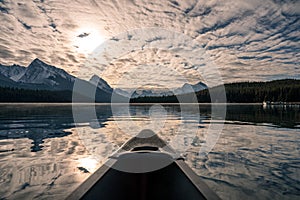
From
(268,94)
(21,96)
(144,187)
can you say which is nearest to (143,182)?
(144,187)

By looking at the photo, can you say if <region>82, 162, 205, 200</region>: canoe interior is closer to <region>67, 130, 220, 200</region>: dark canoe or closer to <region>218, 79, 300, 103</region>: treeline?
<region>67, 130, 220, 200</region>: dark canoe

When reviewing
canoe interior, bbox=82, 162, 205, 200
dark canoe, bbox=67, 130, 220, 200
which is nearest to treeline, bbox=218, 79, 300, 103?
dark canoe, bbox=67, 130, 220, 200

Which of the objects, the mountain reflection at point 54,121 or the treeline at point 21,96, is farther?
the treeline at point 21,96

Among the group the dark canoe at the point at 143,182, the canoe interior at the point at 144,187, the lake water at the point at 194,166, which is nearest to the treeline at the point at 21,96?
the lake water at the point at 194,166

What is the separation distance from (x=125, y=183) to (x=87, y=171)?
409 cm

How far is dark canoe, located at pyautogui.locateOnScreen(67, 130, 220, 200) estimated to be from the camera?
4672 millimetres

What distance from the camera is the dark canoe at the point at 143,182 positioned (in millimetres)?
4672

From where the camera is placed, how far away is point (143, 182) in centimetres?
525

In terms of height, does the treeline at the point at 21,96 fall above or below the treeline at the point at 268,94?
below

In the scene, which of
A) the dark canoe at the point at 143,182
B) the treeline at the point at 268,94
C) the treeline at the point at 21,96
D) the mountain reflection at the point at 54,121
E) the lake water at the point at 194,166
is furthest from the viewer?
the treeline at the point at 21,96

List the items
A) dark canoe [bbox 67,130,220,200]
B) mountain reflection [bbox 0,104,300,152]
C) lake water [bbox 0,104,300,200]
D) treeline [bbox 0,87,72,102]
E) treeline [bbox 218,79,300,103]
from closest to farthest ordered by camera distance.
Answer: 1. dark canoe [bbox 67,130,220,200]
2. lake water [bbox 0,104,300,200]
3. mountain reflection [bbox 0,104,300,152]
4. treeline [bbox 218,79,300,103]
5. treeline [bbox 0,87,72,102]

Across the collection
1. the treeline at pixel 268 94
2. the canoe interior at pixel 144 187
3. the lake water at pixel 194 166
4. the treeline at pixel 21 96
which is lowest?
the lake water at pixel 194 166

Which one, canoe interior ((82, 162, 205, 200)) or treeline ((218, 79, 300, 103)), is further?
treeline ((218, 79, 300, 103))

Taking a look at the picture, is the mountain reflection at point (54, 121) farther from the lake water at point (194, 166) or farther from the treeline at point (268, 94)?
the treeline at point (268, 94)
